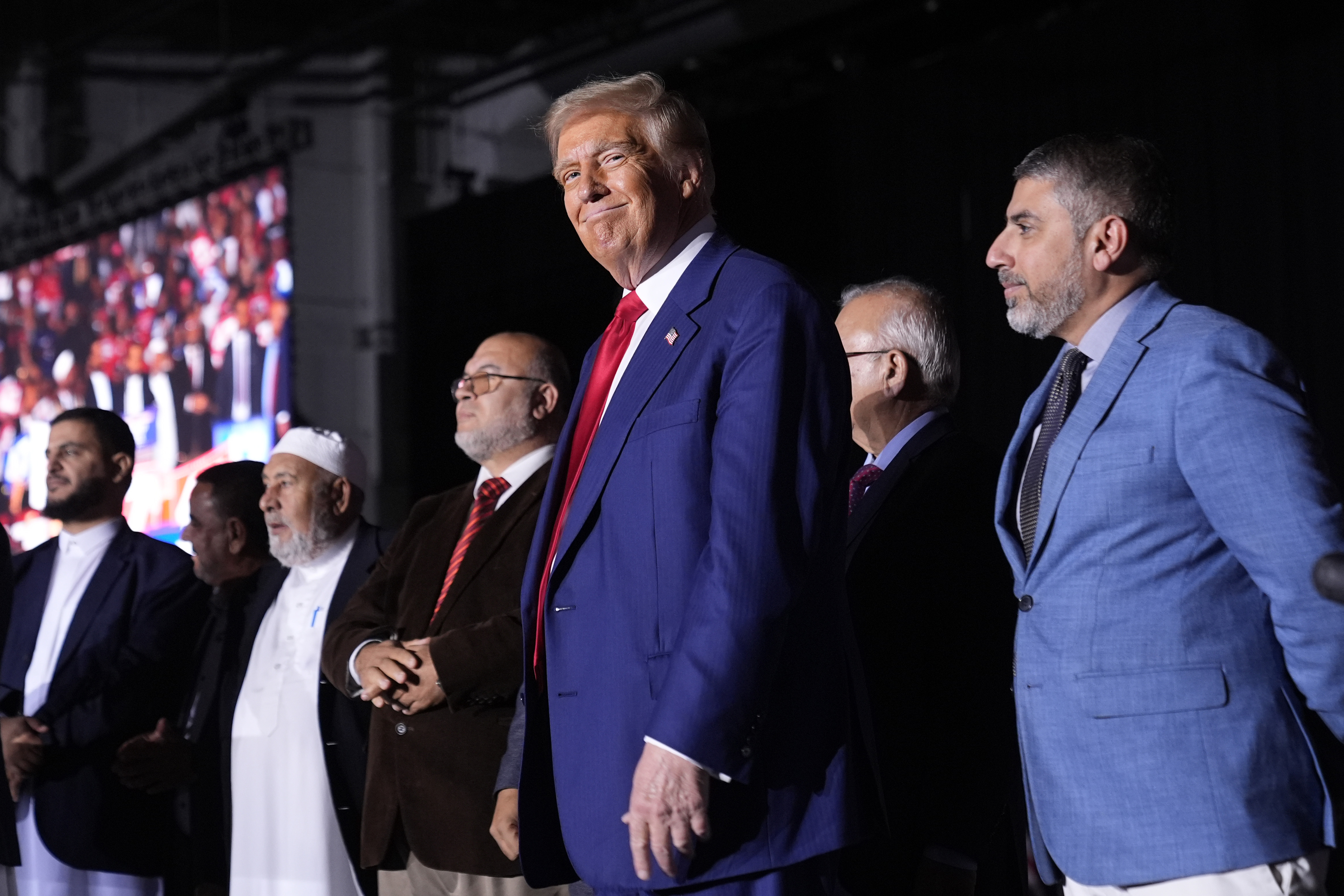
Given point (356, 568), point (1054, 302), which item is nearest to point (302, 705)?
point (356, 568)

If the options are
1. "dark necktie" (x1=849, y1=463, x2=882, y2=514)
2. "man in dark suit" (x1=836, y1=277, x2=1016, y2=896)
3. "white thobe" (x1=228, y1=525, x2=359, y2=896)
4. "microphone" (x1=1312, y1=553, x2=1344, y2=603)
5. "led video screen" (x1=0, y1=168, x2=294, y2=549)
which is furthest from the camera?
"led video screen" (x1=0, y1=168, x2=294, y2=549)

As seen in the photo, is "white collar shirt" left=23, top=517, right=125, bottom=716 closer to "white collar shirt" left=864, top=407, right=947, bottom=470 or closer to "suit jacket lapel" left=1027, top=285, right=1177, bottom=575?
"white collar shirt" left=864, top=407, right=947, bottom=470

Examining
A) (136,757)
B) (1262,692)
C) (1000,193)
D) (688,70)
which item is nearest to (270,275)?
(688,70)

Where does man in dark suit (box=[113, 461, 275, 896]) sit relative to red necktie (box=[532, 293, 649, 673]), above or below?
below

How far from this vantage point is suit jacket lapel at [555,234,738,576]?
1.71m

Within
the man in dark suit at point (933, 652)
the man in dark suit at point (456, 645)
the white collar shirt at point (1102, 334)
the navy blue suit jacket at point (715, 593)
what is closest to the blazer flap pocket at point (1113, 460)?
the white collar shirt at point (1102, 334)

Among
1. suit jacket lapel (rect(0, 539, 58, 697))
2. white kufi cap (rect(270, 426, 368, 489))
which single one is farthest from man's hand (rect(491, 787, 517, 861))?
suit jacket lapel (rect(0, 539, 58, 697))

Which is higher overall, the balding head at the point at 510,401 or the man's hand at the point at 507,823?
the balding head at the point at 510,401

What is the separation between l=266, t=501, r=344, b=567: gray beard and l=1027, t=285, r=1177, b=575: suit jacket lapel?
7.10 ft

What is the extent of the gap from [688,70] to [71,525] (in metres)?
5.25

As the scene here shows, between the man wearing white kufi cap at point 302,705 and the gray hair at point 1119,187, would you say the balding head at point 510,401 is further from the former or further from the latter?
the gray hair at point 1119,187

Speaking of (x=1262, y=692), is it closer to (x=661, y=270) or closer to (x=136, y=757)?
(x=661, y=270)

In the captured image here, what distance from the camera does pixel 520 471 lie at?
3.09m

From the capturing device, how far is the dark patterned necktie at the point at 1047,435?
1880 mm
